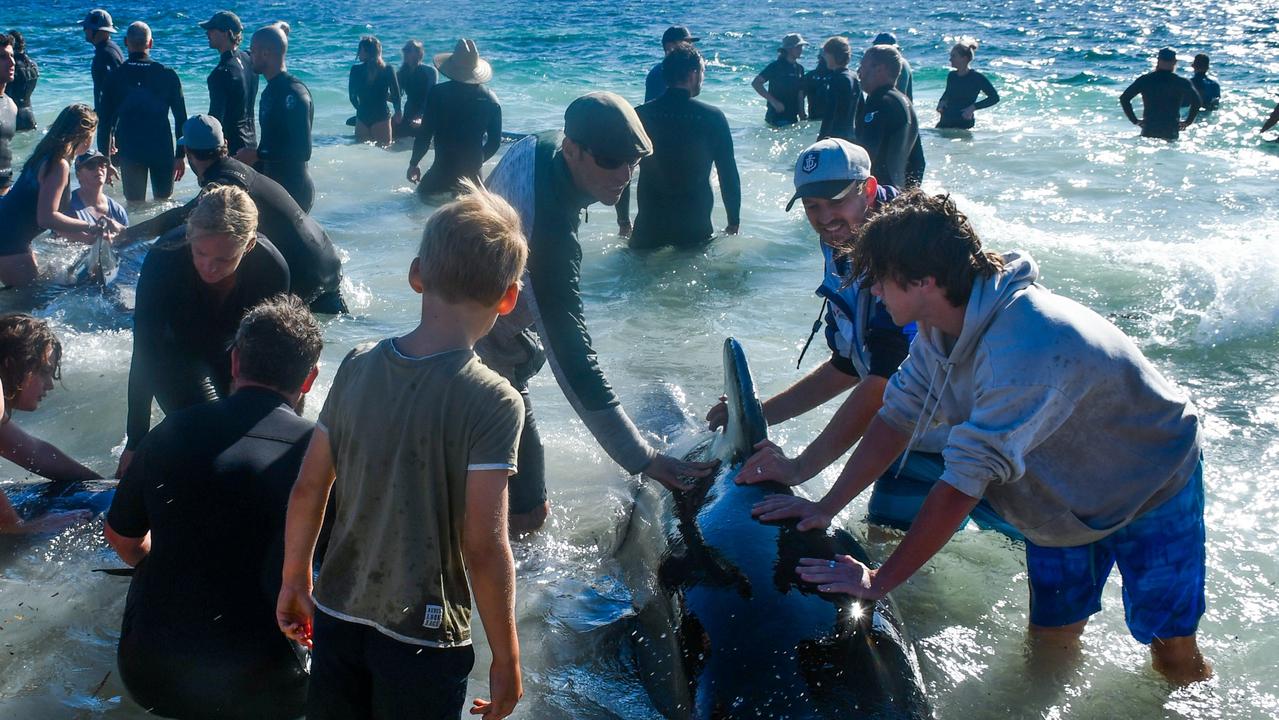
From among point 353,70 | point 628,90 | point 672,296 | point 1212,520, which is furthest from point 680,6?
point 1212,520

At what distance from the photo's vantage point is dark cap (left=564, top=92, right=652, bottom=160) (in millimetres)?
4023

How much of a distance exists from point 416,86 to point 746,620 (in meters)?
14.1

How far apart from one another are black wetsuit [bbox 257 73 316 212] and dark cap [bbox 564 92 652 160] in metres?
6.08

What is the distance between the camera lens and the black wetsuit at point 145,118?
36.7 ft

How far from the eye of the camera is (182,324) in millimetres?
4766

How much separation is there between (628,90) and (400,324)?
56.3ft

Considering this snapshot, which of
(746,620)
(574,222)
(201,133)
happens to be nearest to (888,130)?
(201,133)

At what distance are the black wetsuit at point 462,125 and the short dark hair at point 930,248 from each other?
822cm

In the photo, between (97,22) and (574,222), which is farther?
(97,22)

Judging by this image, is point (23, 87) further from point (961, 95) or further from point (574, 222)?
point (574, 222)

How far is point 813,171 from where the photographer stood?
4.25m

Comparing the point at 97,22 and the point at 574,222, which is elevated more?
the point at 97,22

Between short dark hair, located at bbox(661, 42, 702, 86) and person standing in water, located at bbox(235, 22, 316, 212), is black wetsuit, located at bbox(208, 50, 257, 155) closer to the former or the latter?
person standing in water, located at bbox(235, 22, 316, 212)

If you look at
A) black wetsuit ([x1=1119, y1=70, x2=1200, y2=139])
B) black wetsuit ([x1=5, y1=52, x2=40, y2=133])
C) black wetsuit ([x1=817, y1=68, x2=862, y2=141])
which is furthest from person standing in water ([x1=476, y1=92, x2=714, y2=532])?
black wetsuit ([x1=5, y1=52, x2=40, y2=133])
